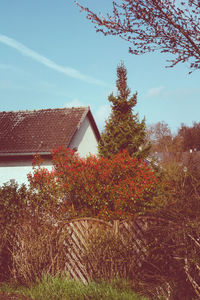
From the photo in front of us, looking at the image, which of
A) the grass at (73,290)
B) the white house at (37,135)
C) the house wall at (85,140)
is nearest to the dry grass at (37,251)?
the grass at (73,290)

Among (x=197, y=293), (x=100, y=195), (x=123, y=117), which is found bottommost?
(x=197, y=293)

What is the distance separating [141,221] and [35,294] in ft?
7.30

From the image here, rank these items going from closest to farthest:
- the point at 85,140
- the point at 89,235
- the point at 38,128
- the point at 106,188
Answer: the point at 89,235
the point at 106,188
the point at 38,128
the point at 85,140

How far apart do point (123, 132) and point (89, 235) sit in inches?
462

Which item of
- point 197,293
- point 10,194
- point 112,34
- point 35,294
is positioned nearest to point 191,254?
point 197,293

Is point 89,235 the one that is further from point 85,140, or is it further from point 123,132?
point 85,140

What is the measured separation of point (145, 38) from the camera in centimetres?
530

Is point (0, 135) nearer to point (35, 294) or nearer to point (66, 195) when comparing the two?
point (66, 195)

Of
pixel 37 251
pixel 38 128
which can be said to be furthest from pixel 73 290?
pixel 38 128

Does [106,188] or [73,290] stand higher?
[106,188]

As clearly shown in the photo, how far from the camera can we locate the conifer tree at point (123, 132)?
1684cm

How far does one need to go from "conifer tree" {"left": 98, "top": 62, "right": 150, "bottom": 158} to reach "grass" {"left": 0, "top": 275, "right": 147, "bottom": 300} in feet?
38.1

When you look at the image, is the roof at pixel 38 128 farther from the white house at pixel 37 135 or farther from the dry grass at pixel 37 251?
the dry grass at pixel 37 251

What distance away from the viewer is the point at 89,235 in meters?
5.59
